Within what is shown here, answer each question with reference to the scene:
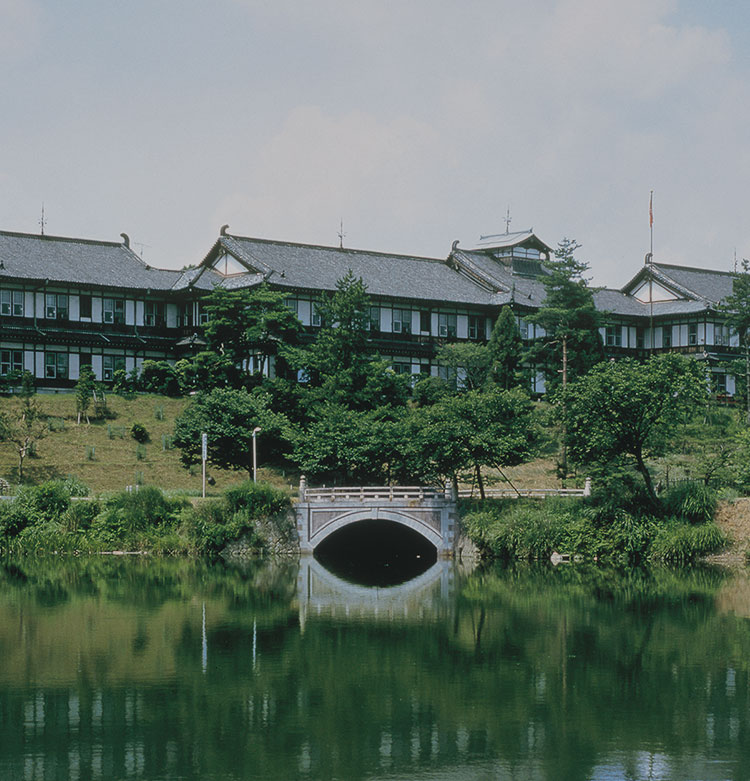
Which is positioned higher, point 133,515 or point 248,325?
point 248,325

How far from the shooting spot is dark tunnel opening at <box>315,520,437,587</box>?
47.8 metres

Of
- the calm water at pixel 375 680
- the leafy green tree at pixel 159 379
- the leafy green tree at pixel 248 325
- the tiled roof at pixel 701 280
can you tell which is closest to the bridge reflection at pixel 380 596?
the calm water at pixel 375 680

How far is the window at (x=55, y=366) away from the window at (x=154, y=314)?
537 cm

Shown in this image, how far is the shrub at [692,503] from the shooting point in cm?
4559

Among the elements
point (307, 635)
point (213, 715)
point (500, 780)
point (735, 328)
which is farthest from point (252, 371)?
point (500, 780)

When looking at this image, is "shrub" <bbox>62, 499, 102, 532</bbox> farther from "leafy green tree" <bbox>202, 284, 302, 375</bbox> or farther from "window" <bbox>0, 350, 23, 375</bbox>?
"window" <bbox>0, 350, 23, 375</bbox>

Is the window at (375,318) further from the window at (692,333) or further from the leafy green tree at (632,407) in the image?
the leafy green tree at (632,407)

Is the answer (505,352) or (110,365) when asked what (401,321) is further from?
(110,365)

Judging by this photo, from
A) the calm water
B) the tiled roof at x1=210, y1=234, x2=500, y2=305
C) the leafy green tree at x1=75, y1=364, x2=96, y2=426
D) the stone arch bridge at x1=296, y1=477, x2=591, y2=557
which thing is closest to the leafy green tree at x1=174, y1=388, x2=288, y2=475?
the stone arch bridge at x1=296, y1=477, x2=591, y2=557

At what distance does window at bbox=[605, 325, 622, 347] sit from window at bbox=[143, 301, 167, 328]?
2809 cm

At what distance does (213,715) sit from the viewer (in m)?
21.1

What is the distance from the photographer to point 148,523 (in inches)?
1909

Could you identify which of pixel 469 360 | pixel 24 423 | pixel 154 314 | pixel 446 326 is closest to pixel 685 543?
pixel 469 360

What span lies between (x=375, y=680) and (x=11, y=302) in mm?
45760
